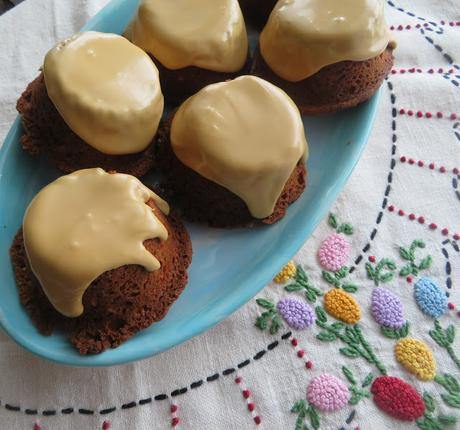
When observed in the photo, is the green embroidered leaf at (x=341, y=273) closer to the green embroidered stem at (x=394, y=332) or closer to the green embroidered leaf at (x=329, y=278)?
the green embroidered leaf at (x=329, y=278)

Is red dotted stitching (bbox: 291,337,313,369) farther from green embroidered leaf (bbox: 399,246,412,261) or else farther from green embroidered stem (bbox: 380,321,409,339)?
green embroidered leaf (bbox: 399,246,412,261)

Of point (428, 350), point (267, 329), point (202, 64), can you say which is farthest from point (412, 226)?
point (202, 64)

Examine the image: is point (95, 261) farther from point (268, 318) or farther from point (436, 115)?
point (436, 115)

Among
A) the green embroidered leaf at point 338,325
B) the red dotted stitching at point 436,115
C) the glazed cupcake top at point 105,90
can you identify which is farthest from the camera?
the red dotted stitching at point 436,115

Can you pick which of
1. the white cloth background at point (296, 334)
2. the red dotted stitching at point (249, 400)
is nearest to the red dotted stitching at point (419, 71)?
the white cloth background at point (296, 334)

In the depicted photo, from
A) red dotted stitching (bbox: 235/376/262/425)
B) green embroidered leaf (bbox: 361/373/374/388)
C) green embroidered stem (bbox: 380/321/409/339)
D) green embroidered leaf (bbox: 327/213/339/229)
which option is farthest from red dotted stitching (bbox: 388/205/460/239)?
red dotted stitching (bbox: 235/376/262/425)

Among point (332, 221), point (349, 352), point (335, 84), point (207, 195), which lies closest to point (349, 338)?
point (349, 352)
